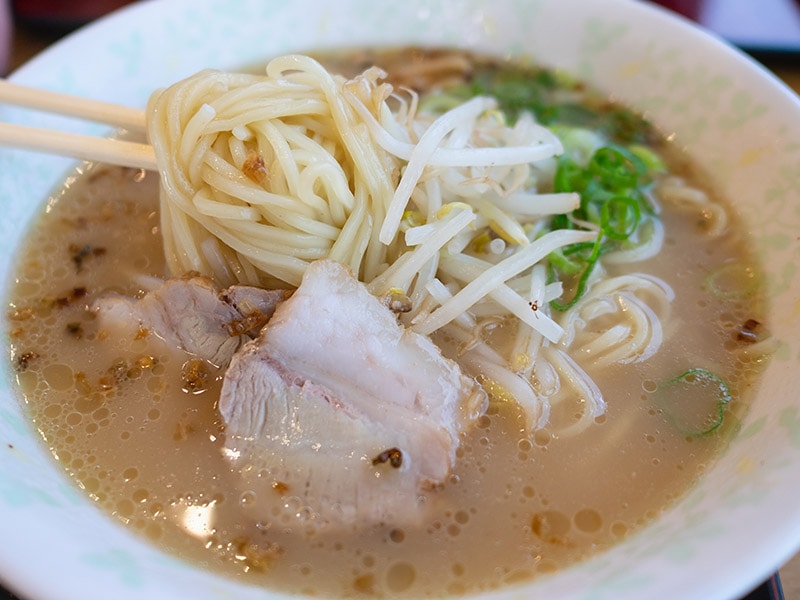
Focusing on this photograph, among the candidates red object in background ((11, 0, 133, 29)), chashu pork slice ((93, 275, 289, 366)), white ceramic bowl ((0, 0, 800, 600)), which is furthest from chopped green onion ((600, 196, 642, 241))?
red object in background ((11, 0, 133, 29))

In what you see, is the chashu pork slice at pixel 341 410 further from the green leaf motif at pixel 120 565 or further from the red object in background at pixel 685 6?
the red object in background at pixel 685 6

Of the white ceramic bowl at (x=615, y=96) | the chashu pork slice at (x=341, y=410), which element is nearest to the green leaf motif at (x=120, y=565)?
the white ceramic bowl at (x=615, y=96)

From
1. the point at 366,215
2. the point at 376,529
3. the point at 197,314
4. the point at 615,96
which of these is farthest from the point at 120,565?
the point at 615,96

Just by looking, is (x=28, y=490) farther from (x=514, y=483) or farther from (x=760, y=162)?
(x=760, y=162)

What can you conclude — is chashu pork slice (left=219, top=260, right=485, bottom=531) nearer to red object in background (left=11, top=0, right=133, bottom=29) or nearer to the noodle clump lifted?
the noodle clump lifted

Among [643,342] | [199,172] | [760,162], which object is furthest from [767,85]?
[199,172]

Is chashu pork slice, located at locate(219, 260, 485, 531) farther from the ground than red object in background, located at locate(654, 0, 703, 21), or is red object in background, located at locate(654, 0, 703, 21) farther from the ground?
red object in background, located at locate(654, 0, 703, 21)
